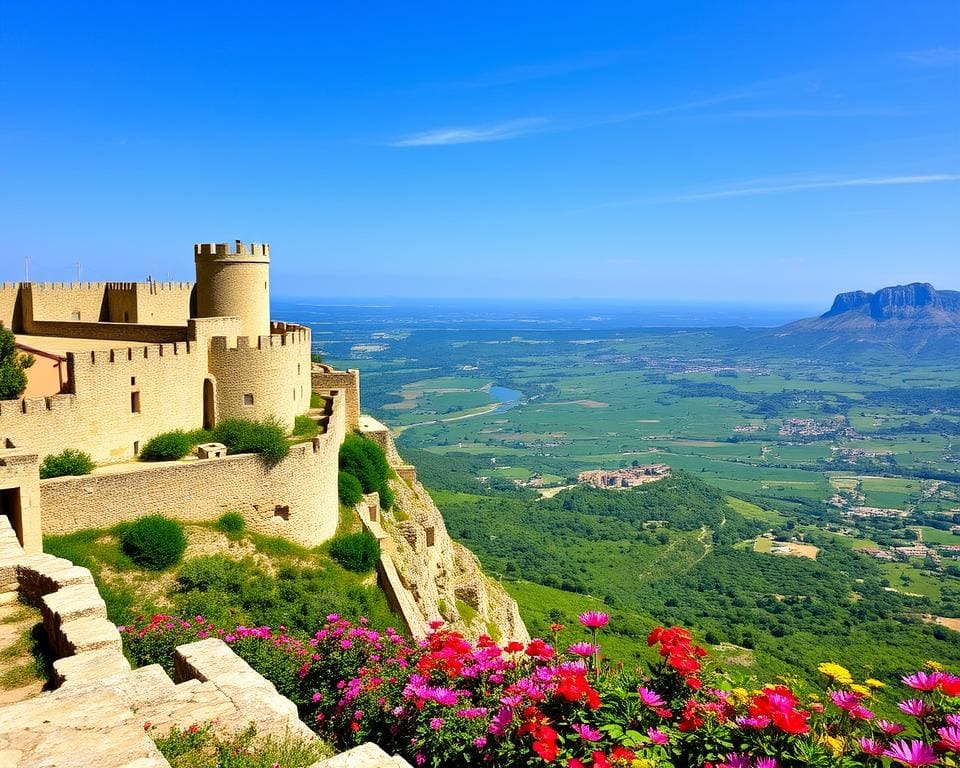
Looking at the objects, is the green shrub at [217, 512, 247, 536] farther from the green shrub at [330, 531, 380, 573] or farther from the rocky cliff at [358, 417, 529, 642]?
the rocky cliff at [358, 417, 529, 642]

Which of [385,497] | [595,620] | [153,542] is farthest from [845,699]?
[385,497]

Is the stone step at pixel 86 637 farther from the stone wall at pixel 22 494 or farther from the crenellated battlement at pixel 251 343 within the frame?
the crenellated battlement at pixel 251 343

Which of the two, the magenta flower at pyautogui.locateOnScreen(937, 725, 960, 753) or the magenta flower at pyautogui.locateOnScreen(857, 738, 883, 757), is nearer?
the magenta flower at pyautogui.locateOnScreen(937, 725, 960, 753)

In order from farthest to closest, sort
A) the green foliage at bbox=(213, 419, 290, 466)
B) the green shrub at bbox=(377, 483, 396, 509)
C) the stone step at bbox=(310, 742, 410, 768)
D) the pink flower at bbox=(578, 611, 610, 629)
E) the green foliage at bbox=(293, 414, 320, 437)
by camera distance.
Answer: the green shrub at bbox=(377, 483, 396, 509) < the green foliage at bbox=(293, 414, 320, 437) < the green foliage at bbox=(213, 419, 290, 466) < the pink flower at bbox=(578, 611, 610, 629) < the stone step at bbox=(310, 742, 410, 768)

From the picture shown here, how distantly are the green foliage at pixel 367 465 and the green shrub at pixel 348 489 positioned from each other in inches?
28.4

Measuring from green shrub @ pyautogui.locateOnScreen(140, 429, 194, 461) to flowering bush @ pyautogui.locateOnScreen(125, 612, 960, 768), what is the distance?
12261 mm

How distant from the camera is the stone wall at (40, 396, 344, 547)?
596 inches

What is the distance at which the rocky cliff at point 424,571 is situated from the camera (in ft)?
68.5

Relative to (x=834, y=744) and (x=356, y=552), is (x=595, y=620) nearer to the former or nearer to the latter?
(x=834, y=744)

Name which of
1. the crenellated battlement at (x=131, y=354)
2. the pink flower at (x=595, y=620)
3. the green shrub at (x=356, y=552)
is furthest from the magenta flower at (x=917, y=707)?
the crenellated battlement at (x=131, y=354)

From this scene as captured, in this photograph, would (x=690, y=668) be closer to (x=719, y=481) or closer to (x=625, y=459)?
(x=719, y=481)

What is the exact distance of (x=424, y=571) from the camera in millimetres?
23531

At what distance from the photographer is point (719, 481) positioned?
479ft

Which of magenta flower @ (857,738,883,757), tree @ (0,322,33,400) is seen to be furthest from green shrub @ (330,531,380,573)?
magenta flower @ (857,738,883,757)
